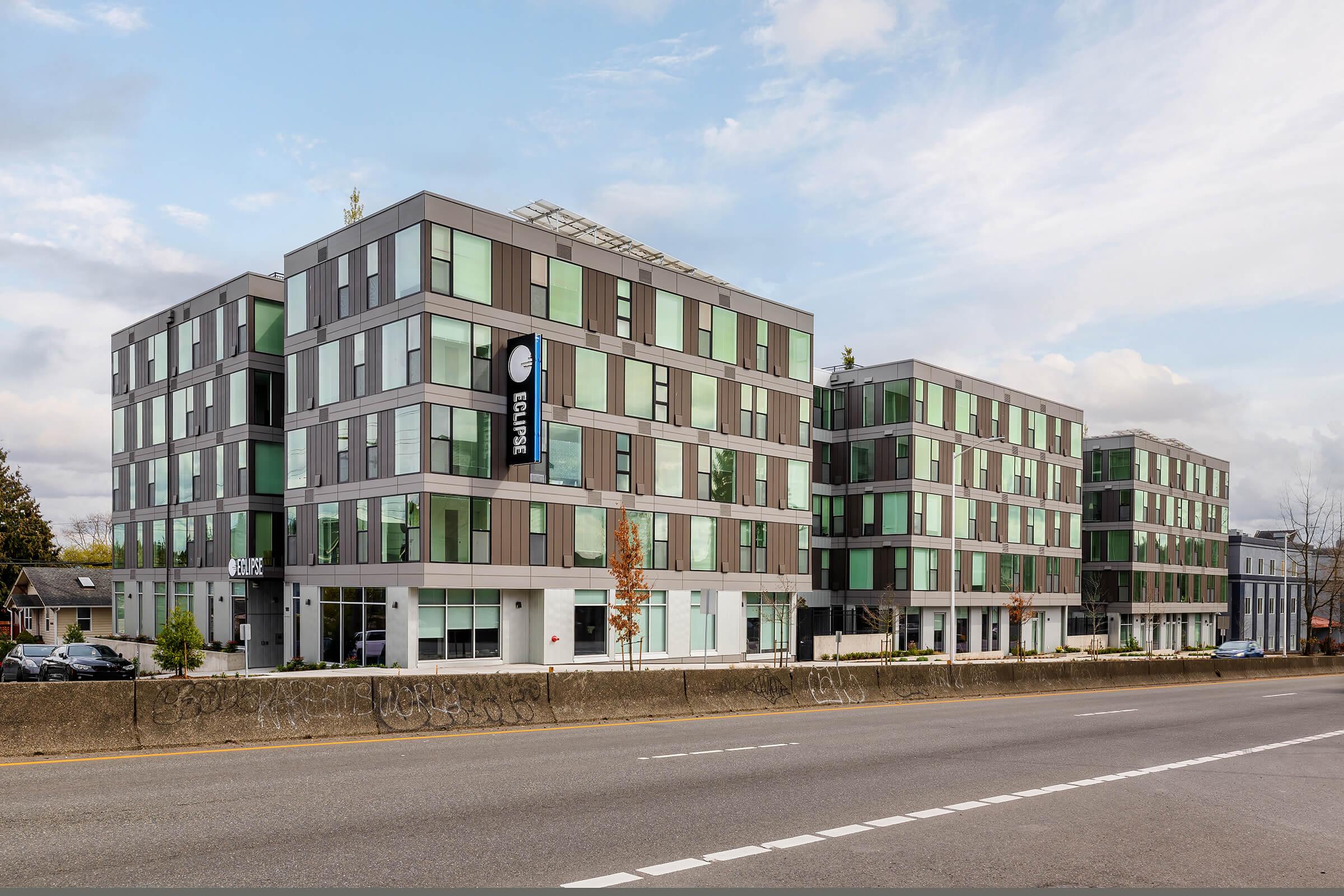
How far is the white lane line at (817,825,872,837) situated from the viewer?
978 centimetres

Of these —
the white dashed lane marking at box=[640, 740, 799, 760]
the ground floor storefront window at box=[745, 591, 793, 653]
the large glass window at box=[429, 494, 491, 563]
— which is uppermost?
the large glass window at box=[429, 494, 491, 563]

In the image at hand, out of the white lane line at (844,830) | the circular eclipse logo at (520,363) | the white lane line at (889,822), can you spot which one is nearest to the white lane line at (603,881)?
the white lane line at (844,830)

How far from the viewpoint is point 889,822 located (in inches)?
410

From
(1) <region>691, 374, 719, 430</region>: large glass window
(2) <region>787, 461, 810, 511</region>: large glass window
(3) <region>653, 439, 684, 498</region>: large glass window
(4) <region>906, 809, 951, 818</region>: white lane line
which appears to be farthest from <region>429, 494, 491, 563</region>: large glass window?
(4) <region>906, 809, 951, 818</region>: white lane line

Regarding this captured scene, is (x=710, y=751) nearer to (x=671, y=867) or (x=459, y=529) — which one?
(x=671, y=867)

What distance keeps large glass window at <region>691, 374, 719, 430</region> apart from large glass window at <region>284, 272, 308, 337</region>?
16.0 metres

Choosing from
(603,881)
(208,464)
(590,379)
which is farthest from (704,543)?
(603,881)

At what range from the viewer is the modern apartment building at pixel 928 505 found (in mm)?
63094

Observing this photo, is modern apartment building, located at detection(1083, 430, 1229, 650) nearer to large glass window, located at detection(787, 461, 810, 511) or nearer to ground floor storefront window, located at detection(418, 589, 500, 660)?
large glass window, located at detection(787, 461, 810, 511)

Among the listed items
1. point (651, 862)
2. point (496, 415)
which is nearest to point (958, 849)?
point (651, 862)

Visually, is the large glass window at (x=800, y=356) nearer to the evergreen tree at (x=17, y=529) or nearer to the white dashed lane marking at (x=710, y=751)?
the white dashed lane marking at (x=710, y=751)

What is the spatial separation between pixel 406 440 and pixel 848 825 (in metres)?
31.3

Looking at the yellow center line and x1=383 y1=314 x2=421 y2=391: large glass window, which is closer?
the yellow center line

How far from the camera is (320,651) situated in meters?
42.9
